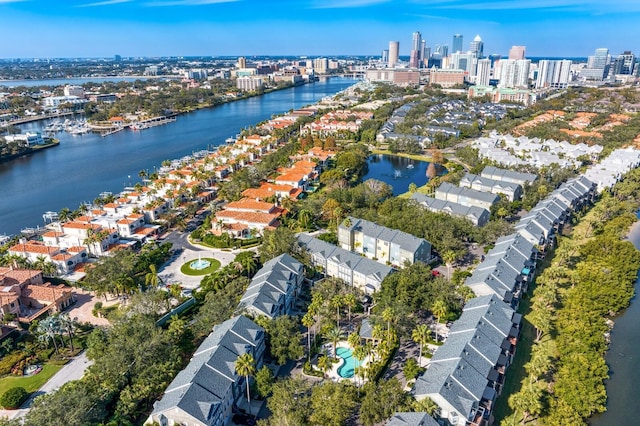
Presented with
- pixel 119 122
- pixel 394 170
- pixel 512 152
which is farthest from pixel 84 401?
pixel 119 122

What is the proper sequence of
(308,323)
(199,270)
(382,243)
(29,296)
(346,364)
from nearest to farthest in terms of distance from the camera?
(308,323) → (346,364) → (29,296) → (199,270) → (382,243)

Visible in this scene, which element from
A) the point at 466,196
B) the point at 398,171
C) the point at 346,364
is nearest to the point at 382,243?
the point at 346,364

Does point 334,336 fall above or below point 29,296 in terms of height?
above

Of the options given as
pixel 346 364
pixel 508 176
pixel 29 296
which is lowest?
pixel 346 364

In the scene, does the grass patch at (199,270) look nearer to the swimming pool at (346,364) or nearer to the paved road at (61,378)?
the paved road at (61,378)

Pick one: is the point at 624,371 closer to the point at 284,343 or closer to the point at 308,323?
the point at 308,323

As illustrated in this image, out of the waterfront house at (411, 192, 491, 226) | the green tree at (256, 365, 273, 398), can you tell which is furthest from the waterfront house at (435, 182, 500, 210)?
the green tree at (256, 365, 273, 398)

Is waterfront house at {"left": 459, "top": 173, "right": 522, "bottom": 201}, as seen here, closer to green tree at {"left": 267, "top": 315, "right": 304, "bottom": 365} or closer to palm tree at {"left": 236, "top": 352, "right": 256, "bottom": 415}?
green tree at {"left": 267, "top": 315, "right": 304, "bottom": 365}
